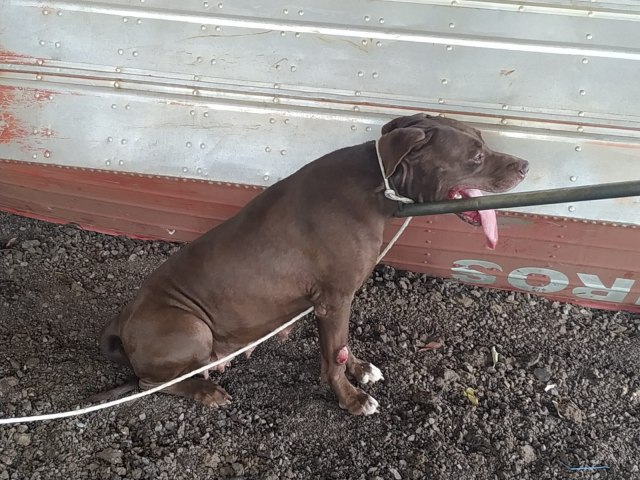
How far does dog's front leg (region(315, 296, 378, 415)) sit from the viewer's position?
122 inches

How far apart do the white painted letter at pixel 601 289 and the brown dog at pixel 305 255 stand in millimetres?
1190

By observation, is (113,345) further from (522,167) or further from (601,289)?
(601,289)

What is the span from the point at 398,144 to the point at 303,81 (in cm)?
111

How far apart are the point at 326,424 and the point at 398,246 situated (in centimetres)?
124

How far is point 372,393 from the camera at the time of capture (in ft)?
11.5

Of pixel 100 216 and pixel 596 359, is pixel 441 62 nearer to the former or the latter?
pixel 596 359

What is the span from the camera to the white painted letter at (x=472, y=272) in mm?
3980

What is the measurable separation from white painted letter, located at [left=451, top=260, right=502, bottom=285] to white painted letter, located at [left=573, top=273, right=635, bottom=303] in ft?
1.67

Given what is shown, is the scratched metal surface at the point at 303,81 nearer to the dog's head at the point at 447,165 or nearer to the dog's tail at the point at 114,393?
the dog's head at the point at 447,165

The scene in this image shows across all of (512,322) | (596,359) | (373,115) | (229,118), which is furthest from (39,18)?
(596,359)

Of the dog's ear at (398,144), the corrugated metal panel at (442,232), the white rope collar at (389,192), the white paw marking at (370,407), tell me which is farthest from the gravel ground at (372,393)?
the dog's ear at (398,144)

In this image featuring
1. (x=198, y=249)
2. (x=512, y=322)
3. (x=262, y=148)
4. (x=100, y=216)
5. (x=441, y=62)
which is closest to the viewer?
(x=198, y=249)

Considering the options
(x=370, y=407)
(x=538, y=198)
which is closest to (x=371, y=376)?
(x=370, y=407)

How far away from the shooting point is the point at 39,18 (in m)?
3.67
